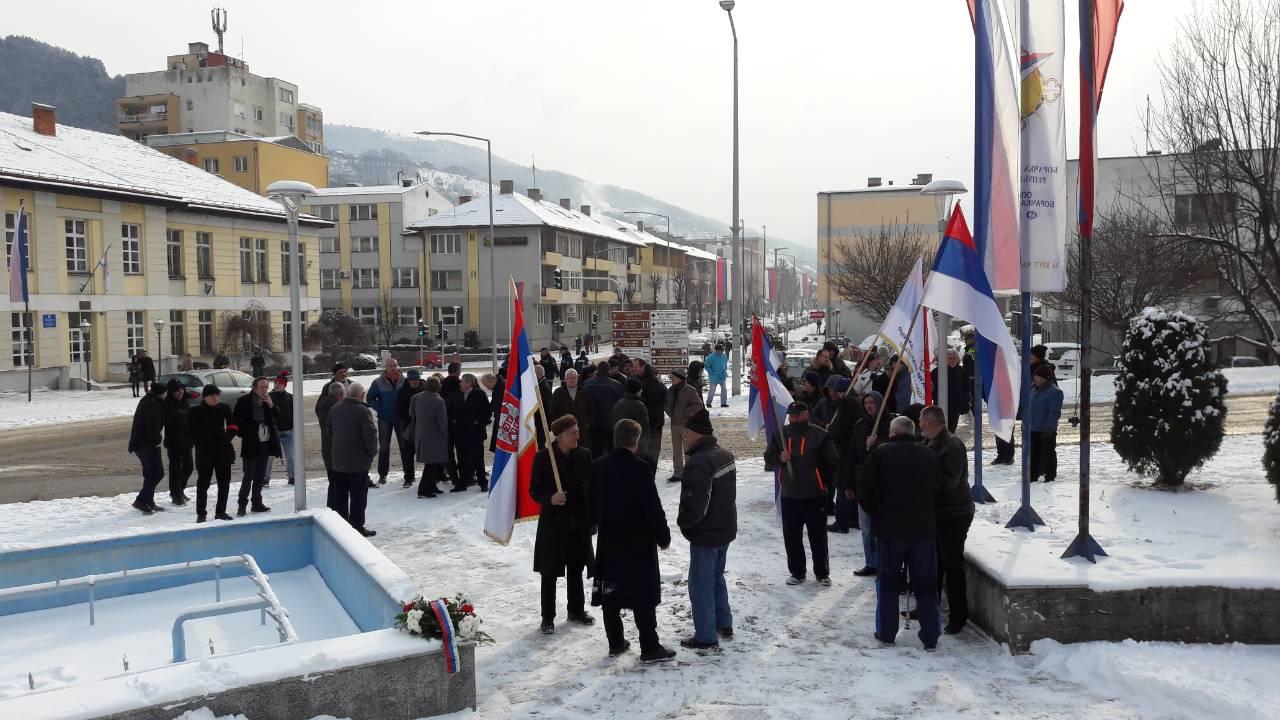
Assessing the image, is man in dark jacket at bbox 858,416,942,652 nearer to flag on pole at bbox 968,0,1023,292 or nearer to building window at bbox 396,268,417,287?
flag on pole at bbox 968,0,1023,292

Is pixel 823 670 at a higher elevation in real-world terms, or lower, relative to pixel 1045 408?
lower

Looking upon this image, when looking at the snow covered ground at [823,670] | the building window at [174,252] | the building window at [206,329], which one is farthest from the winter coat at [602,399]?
the building window at [206,329]

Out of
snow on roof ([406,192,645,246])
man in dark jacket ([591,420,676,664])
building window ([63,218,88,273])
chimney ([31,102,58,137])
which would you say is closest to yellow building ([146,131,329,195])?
snow on roof ([406,192,645,246])

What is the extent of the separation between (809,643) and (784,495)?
1.74 meters

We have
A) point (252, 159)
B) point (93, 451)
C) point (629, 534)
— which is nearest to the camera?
point (629, 534)

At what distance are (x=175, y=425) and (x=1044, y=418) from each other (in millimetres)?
11382

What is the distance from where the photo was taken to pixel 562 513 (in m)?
8.01

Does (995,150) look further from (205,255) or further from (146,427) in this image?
(205,255)

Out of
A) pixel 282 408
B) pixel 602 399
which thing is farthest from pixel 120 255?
pixel 602 399

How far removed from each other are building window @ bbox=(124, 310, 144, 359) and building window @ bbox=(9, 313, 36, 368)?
4559 mm

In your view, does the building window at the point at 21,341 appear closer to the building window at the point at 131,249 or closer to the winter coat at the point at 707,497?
the building window at the point at 131,249

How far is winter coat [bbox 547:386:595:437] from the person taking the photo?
13484 mm

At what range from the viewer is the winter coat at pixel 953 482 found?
7.67 metres

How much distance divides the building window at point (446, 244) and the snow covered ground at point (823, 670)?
6155cm
